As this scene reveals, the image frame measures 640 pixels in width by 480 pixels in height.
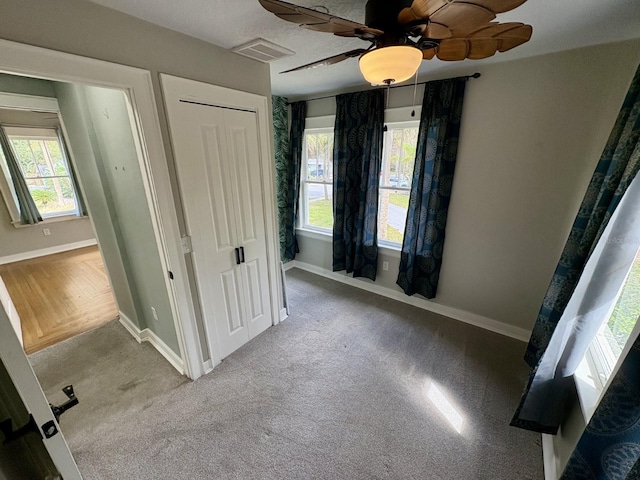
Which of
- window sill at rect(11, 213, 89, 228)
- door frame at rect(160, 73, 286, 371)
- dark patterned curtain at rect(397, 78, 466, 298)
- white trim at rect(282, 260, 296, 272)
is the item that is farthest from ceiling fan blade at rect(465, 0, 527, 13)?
window sill at rect(11, 213, 89, 228)

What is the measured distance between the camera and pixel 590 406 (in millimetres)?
1254

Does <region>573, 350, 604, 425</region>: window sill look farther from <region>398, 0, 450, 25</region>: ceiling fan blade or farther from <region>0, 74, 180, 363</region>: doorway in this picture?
<region>0, 74, 180, 363</region>: doorway

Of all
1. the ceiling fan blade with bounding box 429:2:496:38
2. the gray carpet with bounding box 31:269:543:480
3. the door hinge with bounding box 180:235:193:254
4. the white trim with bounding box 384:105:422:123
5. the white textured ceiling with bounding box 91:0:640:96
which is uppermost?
the white textured ceiling with bounding box 91:0:640:96

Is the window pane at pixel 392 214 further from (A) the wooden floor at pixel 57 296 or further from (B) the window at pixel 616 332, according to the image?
(A) the wooden floor at pixel 57 296

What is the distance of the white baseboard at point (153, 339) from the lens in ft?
7.14

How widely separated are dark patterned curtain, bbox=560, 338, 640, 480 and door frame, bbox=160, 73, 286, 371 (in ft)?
7.26

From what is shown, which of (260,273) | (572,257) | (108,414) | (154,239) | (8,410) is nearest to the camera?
(8,410)

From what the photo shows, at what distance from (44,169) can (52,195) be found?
0.48 meters

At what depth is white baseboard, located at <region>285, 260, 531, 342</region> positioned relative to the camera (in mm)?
2523

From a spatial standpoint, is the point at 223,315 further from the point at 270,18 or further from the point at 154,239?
the point at 270,18

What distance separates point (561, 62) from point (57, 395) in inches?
179

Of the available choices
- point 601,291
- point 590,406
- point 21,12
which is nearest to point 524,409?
point 590,406

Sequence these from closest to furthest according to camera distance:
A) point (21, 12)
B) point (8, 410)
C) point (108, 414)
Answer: point (8, 410), point (21, 12), point (108, 414)

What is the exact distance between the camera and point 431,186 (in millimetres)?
2570
